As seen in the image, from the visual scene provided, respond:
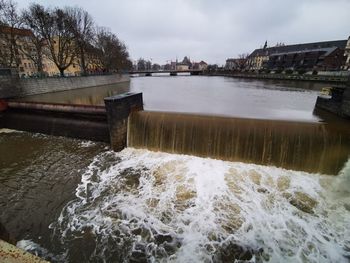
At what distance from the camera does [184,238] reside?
4.40 m

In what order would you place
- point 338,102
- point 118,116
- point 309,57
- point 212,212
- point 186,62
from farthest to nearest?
point 186,62, point 309,57, point 338,102, point 118,116, point 212,212

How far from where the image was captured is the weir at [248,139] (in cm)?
652

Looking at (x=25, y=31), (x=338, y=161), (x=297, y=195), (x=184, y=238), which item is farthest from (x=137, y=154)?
(x=25, y=31)

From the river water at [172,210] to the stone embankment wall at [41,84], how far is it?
11934 mm

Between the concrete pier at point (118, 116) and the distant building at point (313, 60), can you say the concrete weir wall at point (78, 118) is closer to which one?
the concrete pier at point (118, 116)

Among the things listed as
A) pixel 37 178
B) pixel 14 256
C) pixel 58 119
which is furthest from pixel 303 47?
pixel 14 256

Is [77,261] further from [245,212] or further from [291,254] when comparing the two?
[291,254]

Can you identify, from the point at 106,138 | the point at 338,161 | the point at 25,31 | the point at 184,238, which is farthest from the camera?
the point at 25,31

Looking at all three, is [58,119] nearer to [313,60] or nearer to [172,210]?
[172,210]

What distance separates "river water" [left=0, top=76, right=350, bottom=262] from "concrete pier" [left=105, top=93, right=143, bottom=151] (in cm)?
121

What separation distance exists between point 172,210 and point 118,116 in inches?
190

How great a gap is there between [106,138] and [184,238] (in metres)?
6.61

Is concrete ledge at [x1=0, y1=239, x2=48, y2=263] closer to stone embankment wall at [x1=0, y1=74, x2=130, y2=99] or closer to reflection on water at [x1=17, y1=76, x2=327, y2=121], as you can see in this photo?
reflection on water at [x1=17, y1=76, x2=327, y2=121]

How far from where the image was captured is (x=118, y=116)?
328 inches
